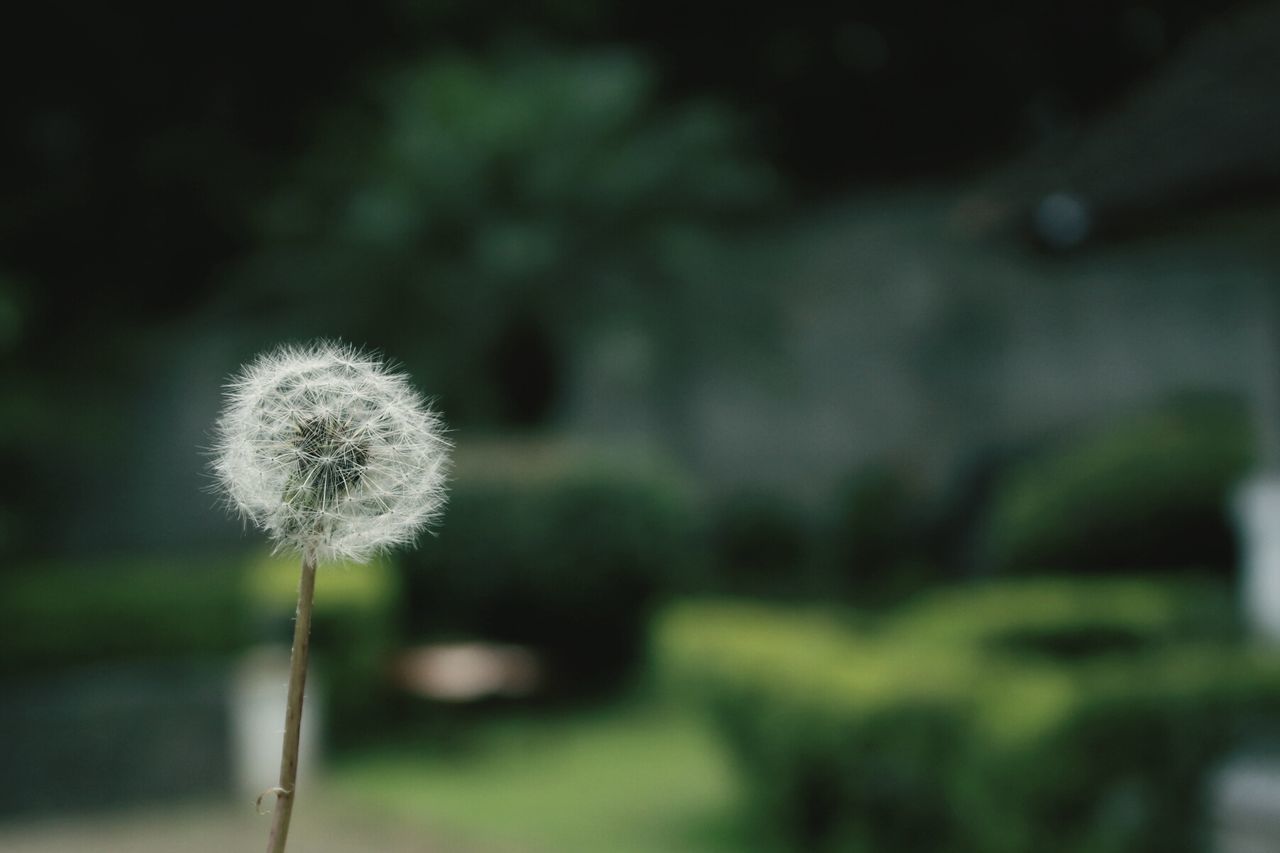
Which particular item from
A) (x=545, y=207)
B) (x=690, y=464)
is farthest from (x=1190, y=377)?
(x=545, y=207)

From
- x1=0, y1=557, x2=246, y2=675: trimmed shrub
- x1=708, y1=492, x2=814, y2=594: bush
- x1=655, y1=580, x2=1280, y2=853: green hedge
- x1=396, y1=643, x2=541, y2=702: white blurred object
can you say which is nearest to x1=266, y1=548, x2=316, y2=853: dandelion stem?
x1=655, y1=580, x2=1280, y2=853: green hedge

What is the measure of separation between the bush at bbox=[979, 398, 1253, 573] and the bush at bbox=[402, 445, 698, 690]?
2.79 metres

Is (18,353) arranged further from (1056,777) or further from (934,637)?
(1056,777)

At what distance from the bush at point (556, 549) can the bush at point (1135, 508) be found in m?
2.79

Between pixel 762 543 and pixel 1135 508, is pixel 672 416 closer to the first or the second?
pixel 762 543

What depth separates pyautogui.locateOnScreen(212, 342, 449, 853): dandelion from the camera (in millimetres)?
1320

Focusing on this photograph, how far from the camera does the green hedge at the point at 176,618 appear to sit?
9469 mm

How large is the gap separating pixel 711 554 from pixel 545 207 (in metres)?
5.13

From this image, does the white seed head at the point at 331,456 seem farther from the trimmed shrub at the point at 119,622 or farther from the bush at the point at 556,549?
the bush at the point at 556,549

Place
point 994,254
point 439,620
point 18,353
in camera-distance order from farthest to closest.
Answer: point 994,254, point 18,353, point 439,620

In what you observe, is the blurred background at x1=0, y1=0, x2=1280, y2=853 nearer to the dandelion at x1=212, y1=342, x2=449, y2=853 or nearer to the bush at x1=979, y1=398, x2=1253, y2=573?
the bush at x1=979, y1=398, x2=1253, y2=573

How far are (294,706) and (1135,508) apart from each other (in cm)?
1058

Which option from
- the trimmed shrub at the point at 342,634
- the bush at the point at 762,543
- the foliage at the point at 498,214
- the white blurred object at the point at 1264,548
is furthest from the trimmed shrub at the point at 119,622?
the bush at the point at 762,543

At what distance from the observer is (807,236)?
1708cm
